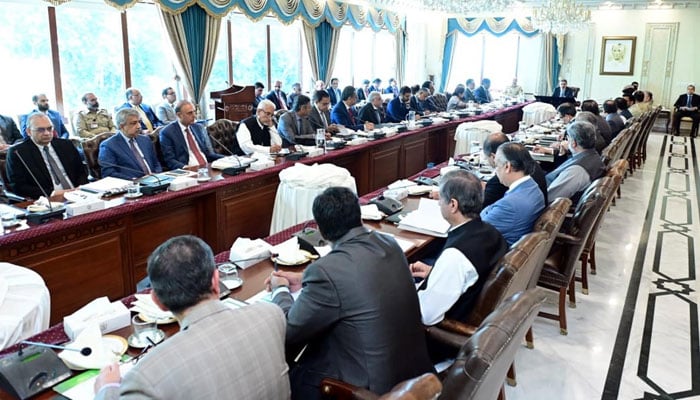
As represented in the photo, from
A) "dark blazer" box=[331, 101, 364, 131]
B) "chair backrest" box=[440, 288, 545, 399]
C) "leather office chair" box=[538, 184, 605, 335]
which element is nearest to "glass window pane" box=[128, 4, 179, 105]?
"dark blazer" box=[331, 101, 364, 131]

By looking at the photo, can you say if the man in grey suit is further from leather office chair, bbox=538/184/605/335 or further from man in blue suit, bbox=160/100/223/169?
man in blue suit, bbox=160/100/223/169

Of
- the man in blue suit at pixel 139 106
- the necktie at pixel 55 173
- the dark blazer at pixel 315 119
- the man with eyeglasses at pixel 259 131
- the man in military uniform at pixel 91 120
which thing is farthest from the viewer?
the man in blue suit at pixel 139 106

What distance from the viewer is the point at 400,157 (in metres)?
6.35

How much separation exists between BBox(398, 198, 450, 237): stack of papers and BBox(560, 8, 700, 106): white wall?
41.5 ft

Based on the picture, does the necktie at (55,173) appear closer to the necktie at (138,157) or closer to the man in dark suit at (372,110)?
the necktie at (138,157)

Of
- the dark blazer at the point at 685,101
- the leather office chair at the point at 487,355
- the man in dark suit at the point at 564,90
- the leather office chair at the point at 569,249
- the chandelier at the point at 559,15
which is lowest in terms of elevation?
the leather office chair at the point at 569,249

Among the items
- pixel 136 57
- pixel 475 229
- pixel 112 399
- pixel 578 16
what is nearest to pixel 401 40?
pixel 578 16

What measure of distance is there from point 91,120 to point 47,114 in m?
0.55

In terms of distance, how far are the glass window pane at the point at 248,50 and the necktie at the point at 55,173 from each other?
6057 millimetres

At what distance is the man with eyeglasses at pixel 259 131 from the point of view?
200 inches

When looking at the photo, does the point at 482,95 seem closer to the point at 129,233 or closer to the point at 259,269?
the point at 129,233

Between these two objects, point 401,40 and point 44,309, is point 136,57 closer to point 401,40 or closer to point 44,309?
point 44,309

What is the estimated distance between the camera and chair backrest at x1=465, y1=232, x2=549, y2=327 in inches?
77.8

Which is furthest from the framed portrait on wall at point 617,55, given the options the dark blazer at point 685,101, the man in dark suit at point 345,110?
the man in dark suit at point 345,110
